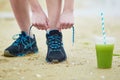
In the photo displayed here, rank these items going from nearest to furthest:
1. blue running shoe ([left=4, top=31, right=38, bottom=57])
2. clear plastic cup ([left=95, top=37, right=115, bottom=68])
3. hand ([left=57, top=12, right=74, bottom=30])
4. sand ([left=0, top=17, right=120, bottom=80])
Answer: sand ([left=0, top=17, right=120, bottom=80]) → clear plastic cup ([left=95, top=37, right=115, bottom=68]) → hand ([left=57, top=12, right=74, bottom=30]) → blue running shoe ([left=4, top=31, right=38, bottom=57])

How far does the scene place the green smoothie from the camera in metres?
3.28

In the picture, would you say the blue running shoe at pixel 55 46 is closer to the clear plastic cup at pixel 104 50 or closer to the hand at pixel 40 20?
the hand at pixel 40 20

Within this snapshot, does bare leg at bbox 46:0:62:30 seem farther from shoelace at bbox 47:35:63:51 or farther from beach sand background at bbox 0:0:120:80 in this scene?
beach sand background at bbox 0:0:120:80

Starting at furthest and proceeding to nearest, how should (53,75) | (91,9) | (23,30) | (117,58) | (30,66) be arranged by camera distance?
(91,9) < (23,30) < (117,58) < (30,66) < (53,75)

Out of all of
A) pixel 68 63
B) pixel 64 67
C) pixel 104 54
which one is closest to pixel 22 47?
pixel 68 63

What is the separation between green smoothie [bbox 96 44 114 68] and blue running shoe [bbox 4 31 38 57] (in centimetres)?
96

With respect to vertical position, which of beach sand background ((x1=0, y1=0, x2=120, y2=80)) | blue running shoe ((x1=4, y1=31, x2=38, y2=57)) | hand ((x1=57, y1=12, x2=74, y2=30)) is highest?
hand ((x1=57, y1=12, x2=74, y2=30))

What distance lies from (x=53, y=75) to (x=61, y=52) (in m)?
0.53

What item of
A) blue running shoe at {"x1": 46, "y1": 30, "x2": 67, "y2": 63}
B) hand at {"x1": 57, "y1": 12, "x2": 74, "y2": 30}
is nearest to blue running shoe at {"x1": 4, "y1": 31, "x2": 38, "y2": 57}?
blue running shoe at {"x1": 46, "y1": 30, "x2": 67, "y2": 63}

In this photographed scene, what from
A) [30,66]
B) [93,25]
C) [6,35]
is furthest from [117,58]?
[93,25]

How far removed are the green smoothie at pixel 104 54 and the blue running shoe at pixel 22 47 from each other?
3.13 feet

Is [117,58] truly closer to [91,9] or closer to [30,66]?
[30,66]

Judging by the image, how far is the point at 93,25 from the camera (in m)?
7.21

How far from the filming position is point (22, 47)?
4066 mm
